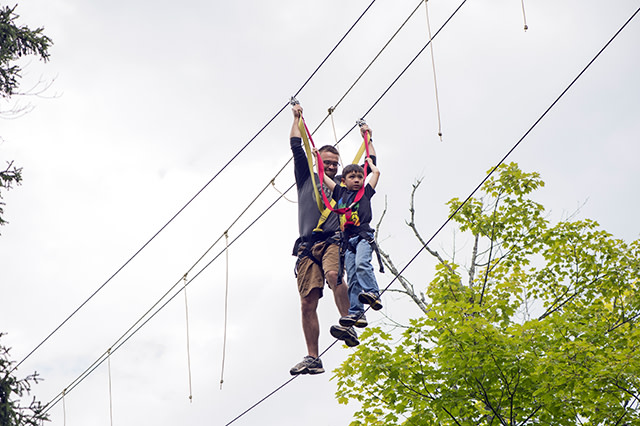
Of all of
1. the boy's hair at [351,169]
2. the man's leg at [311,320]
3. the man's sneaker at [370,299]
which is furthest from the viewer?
the man's leg at [311,320]

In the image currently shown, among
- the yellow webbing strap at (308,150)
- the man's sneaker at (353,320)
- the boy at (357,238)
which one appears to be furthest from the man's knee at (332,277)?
the yellow webbing strap at (308,150)

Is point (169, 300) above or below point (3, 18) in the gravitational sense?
below

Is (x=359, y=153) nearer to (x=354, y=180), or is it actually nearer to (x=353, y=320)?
(x=354, y=180)

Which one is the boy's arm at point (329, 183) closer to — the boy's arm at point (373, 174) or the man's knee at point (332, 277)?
the boy's arm at point (373, 174)

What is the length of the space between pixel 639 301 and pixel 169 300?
652cm

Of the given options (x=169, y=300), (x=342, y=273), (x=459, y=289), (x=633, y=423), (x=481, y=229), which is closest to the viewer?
(x=342, y=273)

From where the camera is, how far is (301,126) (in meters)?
8.08

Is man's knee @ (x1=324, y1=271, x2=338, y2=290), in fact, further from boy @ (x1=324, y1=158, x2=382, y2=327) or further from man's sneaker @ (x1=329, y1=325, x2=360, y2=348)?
man's sneaker @ (x1=329, y1=325, x2=360, y2=348)

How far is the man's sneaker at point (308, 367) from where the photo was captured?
25.6ft

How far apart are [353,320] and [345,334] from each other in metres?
0.16

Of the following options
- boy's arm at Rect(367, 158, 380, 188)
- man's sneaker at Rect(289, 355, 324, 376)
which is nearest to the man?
man's sneaker at Rect(289, 355, 324, 376)

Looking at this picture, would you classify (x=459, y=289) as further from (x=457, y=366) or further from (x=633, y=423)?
(x=633, y=423)

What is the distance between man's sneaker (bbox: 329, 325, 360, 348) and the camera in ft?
24.4

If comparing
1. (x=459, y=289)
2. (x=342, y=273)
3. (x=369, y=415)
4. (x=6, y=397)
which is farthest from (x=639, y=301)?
(x=6, y=397)
